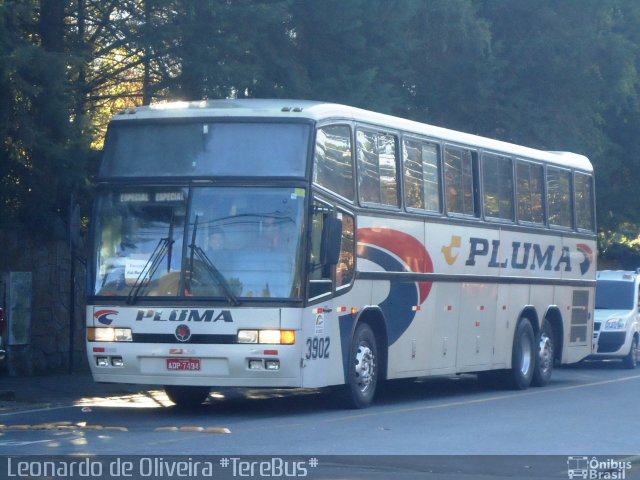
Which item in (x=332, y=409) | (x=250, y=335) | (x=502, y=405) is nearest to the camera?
(x=250, y=335)

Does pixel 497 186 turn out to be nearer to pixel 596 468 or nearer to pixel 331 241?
pixel 331 241

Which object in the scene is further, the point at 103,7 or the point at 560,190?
the point at 560,190

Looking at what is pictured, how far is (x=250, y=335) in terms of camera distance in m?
13.1

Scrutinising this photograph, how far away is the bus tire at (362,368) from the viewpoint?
47.3ft

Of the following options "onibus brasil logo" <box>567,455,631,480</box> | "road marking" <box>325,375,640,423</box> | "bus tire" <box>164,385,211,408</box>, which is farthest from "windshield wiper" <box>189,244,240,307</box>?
"onibus brasil logo" <box>567,455,631,480</box>

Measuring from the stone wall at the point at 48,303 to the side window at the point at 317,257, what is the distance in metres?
6.57

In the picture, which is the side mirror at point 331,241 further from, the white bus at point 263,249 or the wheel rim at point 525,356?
the wheel rim at point 525,356

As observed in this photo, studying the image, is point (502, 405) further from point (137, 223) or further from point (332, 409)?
point (137, 223)

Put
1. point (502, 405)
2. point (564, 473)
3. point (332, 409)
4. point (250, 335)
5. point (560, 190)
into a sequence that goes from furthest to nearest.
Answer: point (560, 190), point (502, 405), point (332, 409), point (250, 335), point (564, 473)

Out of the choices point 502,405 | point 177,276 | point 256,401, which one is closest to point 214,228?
point 177,276

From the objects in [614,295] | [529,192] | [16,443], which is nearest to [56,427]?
[16,443]

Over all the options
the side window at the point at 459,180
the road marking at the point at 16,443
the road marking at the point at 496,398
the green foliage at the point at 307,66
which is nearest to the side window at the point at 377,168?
the side window at the point at 459,180

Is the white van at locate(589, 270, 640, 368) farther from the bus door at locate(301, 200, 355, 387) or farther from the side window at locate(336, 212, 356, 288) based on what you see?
the bus door at locate(301, 200, 355, 387)

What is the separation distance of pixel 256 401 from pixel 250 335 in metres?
3.36
